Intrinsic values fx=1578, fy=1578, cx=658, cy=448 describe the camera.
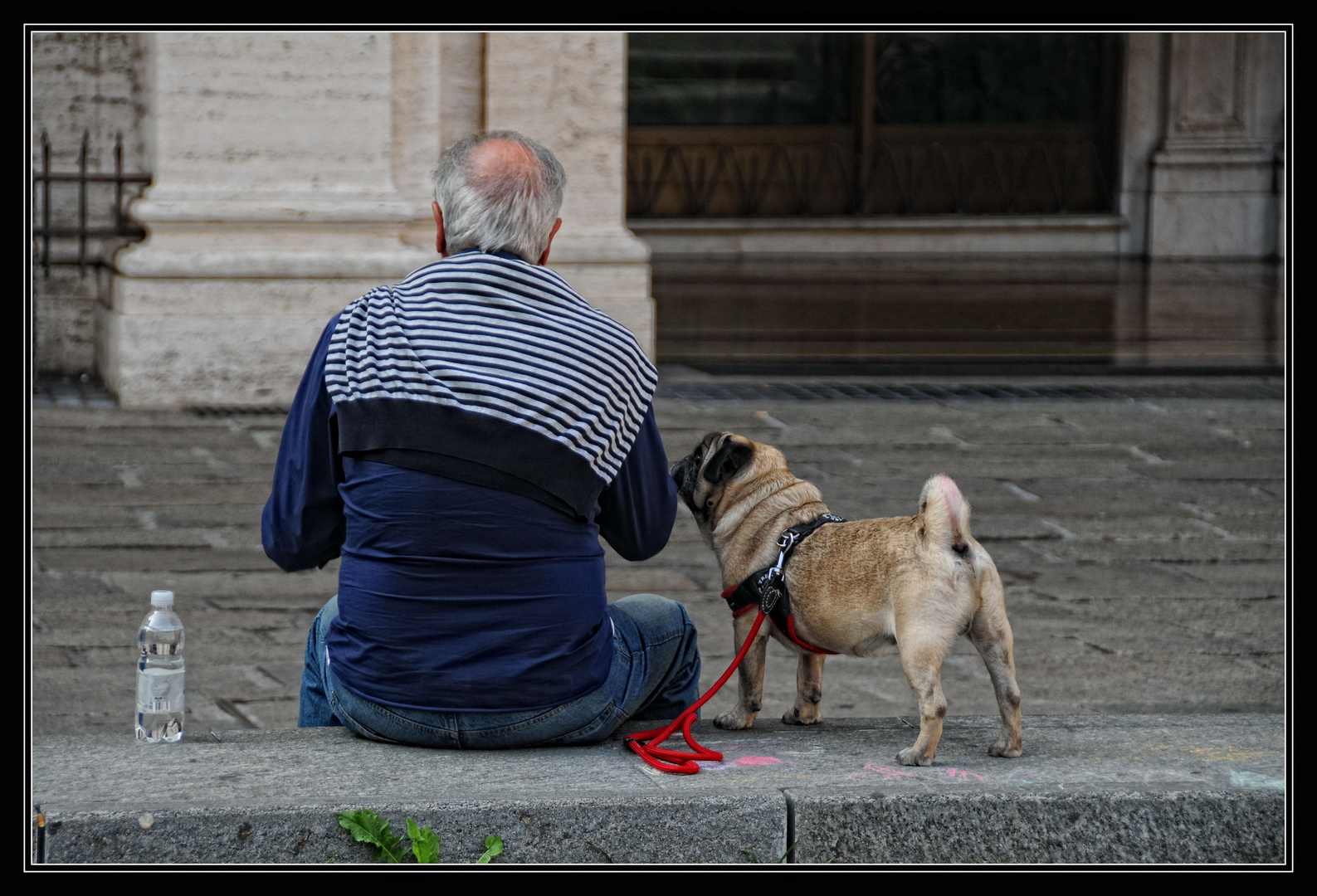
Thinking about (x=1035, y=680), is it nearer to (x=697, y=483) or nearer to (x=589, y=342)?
(x=697, y=483)

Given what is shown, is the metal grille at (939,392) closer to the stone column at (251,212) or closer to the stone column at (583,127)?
the stone column at (583,127)

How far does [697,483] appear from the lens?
138 inches

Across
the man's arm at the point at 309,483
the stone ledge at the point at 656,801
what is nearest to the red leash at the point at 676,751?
the stone ledge at the point at 656,801

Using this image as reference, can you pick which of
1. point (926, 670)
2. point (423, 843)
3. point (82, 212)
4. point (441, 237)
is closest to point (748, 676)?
point (926, 670)

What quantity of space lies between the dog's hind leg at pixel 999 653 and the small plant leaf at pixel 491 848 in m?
1.02

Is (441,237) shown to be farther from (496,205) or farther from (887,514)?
(887,514)

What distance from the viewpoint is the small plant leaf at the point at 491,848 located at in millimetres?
2811

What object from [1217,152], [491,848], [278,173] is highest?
[1217,152]

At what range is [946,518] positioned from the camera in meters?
3.03

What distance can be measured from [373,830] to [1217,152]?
18.2m

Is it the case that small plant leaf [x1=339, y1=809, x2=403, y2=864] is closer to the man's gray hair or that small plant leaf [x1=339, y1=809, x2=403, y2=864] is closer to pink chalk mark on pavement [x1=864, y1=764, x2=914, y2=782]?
pink chalk mark on pavement [x1=864, y1=764, x2=914, y2=782]

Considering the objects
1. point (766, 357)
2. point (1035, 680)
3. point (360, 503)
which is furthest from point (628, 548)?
point (766, 357)

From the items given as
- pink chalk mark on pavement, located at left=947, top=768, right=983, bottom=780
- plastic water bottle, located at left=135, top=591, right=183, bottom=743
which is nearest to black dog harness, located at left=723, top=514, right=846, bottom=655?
pink chalk mark on pavement, located at left=947, top=768, right=983, bottom=780

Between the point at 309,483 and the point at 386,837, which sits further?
the point at 309,483
